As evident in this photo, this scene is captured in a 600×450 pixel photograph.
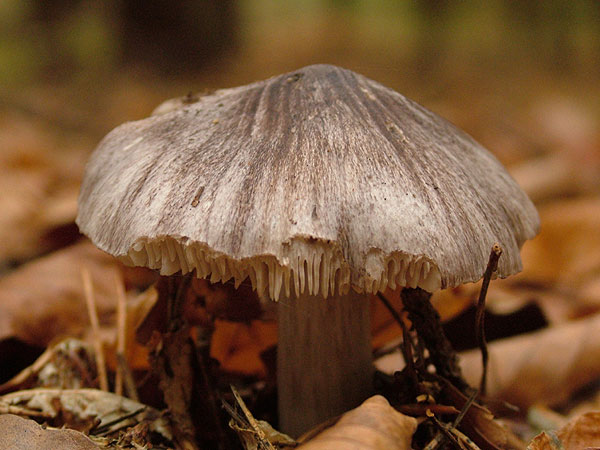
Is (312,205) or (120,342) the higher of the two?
(312,205)

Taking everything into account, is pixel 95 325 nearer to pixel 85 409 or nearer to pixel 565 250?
pixel 85 409

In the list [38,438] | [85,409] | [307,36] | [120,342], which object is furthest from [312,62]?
[38,438]

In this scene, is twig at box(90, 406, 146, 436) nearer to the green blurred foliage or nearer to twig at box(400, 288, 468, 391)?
twig at box(400, 288, 468, 391)

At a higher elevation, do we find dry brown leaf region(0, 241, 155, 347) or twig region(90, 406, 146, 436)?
dry brown leaf region(0, 241, 155, 347)

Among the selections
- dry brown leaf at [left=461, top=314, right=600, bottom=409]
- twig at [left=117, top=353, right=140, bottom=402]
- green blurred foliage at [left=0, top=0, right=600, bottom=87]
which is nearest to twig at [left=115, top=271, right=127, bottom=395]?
twig at [left=117, top=353, right=140, bottom=402]

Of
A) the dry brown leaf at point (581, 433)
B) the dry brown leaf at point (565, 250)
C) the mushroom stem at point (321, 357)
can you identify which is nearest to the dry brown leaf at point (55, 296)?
the mushroom stem at point (321, 357)

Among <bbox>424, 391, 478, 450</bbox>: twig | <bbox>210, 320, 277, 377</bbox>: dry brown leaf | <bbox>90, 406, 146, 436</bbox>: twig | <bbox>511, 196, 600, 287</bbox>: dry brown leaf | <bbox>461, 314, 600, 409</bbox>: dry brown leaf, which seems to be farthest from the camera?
<bbox>511, 196, 600, 287</bbox>: dry brown leaf
